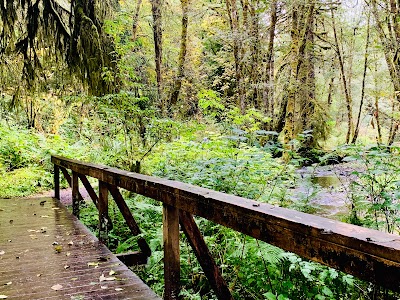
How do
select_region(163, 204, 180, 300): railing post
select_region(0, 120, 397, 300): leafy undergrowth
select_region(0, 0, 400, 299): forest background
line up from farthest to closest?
select_region(0, 0, 400, 299): forest background
select_region(0, 120, 397, 300): leafy undergrowth
select_region(163, 204, 180, 300): railing post

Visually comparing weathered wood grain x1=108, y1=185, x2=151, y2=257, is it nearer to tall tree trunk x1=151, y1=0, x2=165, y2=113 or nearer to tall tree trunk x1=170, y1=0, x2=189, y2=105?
tall tree trunk x1=151, y1=0, x2=165, y2=113

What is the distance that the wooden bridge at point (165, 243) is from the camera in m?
1.25

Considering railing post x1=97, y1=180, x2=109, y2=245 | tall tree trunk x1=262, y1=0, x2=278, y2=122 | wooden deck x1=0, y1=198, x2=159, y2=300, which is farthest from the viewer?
tall tree trunk x1=262, y1=0, x2=278, y2=122

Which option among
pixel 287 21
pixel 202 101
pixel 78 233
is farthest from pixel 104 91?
pixel 287 21

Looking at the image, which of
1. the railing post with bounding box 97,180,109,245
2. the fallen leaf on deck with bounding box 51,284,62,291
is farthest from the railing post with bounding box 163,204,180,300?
the railing post with bounding box 97,180,109,245

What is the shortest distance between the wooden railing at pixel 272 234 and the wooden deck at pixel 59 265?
0.69m

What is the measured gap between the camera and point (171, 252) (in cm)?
252

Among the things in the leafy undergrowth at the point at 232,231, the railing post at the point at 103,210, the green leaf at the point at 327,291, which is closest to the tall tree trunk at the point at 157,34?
the leafy undergrowth at the point at 232,231

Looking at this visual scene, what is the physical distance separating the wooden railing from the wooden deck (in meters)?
0.69

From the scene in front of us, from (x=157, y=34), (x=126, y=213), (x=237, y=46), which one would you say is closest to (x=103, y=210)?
(x=126, y=213)

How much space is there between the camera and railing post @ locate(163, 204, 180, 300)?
8.16 ft

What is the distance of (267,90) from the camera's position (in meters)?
15.2

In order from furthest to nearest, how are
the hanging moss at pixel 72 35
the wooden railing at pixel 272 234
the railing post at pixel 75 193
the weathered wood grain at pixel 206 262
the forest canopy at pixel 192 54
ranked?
1. the forest canopy at pixel 192 54
2. the hanging moss at pixel 72 35
3. the railing post at pixel 75 193
4. the weathered wood grain at pixel 206 262
5. the wooden railing at pixel 272 234

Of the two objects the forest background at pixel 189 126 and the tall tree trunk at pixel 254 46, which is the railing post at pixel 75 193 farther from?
the tall tree trunk at pixel 254 46
